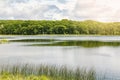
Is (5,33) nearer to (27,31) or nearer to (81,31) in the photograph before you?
(27,31)

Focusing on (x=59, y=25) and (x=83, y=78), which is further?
(x=59, y=25)

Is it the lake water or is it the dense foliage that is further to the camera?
the dense foliage

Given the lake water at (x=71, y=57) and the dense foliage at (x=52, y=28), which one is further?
the dense foliage at (x=52, y=28)

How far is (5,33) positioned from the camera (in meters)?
113

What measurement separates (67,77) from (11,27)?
102 m

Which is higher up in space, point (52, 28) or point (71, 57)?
point (71, 57)

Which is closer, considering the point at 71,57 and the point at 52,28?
the point at 71,57

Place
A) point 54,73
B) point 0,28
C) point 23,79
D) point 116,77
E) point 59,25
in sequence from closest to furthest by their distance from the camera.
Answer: point 23,79 → point 54,73 → point 116,77 → point 0,28 → point 59,25

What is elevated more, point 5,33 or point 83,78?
point 83,78

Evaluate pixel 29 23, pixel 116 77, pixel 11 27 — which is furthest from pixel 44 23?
pixel 116 77

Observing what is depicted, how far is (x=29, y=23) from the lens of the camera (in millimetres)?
118812

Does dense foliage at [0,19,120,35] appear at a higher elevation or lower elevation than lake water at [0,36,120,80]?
lower

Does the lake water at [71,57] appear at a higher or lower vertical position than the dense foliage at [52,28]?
higher

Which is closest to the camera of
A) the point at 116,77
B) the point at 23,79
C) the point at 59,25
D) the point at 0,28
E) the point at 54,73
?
the point at 23,79
